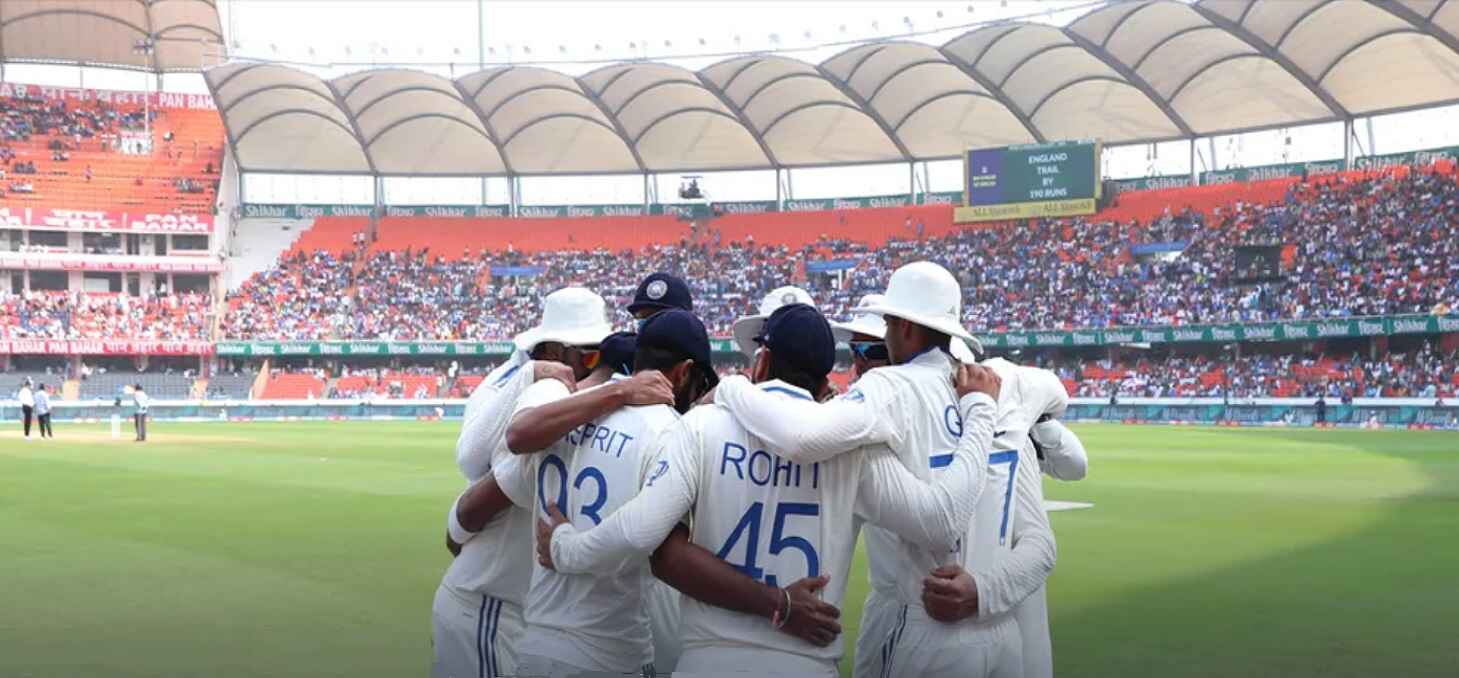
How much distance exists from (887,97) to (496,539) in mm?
58034

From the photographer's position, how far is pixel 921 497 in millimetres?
4496

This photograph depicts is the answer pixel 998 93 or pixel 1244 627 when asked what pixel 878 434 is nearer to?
pixel 1244 627

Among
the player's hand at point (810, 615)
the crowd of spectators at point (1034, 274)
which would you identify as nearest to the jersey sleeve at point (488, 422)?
the player's hand at point (810, 615)

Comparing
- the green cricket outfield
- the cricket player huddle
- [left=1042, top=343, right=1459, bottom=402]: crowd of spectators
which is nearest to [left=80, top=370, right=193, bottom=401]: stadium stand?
the green cricket outfield

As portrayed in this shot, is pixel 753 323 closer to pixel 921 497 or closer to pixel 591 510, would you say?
pixel 591 510

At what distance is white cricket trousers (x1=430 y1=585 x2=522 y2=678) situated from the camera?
5504 millimetres

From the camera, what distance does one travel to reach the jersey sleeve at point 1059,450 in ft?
19.0

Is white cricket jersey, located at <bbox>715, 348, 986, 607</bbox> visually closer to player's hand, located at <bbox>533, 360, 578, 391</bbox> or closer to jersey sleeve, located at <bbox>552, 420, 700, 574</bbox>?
jersey sleeve, located at <bbox>552, 420, 700, 574</bbox>

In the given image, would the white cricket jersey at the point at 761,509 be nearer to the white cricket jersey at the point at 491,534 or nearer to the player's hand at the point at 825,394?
the player's hand at the point at 825,394

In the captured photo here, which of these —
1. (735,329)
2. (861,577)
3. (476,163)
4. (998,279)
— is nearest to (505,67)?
(476,163)

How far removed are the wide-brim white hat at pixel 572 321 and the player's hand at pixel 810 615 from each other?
69.6 inches

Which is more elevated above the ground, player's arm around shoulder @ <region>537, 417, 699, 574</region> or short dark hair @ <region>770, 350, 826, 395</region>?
short dark hair @ <region>770, 350, 826, 395</region>

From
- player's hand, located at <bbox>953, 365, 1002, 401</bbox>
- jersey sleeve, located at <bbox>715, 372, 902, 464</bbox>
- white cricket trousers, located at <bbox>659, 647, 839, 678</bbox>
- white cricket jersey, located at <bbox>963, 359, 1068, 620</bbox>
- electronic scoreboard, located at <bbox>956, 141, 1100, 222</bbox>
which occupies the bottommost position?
white cricket trousers, located at <bbox>659, 647, 839, 678</bbox>

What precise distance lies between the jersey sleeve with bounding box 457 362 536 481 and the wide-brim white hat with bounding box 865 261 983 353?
4.94 feet
